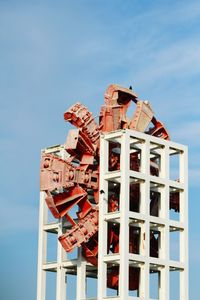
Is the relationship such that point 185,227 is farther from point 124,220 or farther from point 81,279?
point 81,279

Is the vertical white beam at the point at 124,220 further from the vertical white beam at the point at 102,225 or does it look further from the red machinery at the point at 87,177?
the red machinery at the point at 87,177

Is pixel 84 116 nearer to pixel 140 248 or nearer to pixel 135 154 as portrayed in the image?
pixel 135 154

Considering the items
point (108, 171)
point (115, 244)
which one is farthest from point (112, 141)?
point (115, 244)

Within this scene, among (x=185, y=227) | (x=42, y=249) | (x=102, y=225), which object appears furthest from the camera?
(x=42, y=249)

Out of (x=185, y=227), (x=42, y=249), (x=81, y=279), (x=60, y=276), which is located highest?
(x=185, y=227)

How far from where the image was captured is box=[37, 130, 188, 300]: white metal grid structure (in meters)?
56.3

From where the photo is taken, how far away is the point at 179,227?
59.2 metres

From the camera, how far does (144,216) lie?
57250 mm

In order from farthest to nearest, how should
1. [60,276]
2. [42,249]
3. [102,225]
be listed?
[42,249], [60,276], [102,225]

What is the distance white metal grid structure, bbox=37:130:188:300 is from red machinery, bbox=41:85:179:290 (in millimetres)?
636

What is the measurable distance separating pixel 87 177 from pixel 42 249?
5104mm

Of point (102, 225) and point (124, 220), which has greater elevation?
point (124, 220)

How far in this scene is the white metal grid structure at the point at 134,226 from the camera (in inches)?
2217

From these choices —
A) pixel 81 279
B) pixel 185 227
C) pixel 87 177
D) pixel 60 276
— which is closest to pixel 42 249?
pixel 60 276
